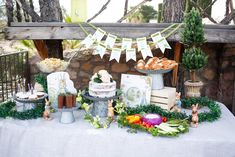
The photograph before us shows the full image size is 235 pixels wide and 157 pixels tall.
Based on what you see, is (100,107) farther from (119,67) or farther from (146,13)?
(146,13)


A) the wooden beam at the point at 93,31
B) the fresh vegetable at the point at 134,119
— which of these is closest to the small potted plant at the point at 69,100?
the fresh vegetable at the point at 134,119

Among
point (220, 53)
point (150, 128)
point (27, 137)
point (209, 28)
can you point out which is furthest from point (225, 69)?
→ point (27, 137)

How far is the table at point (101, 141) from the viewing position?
1495mm

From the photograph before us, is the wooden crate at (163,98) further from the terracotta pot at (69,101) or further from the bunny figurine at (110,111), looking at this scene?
the terracotta pot at (69,101)

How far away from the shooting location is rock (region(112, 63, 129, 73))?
11.8ft

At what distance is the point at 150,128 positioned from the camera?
61.1 inches

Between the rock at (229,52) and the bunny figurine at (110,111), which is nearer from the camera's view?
the bunny figurine at (110,111)

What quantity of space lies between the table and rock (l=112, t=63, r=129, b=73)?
1.91 meters

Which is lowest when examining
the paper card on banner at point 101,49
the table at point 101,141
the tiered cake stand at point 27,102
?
the table at point 101,141

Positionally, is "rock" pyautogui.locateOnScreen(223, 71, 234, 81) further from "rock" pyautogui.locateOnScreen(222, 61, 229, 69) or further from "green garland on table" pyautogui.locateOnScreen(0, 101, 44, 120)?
"green garland on table" pyautogui.locateOnScreen(0, 101, 44, 120)

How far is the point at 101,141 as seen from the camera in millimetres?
1560

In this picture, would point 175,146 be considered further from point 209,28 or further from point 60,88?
point 209,28

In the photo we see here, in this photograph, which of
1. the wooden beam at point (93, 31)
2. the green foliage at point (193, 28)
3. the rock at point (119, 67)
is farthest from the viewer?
the rock at point (119, 67)

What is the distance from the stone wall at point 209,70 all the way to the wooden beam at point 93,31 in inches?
24.5
